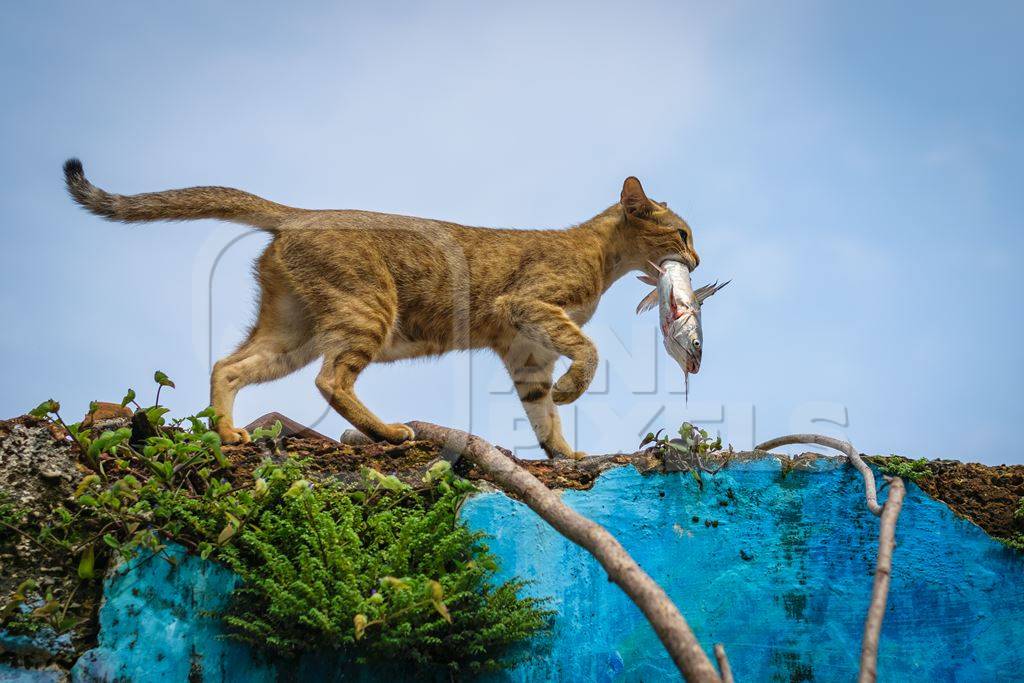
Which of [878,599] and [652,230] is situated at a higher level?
[652,230]

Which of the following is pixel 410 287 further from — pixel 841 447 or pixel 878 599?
pixel 878 599

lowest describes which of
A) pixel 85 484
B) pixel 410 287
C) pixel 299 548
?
pixel 299 548

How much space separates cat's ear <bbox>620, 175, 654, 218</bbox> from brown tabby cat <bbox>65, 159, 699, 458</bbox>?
0.01 m

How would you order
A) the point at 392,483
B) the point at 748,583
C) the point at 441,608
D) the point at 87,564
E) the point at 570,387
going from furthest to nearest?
the point at 570,387, the point at 748,583, the point at 392,483, the point at 87,564, the point at 441,608

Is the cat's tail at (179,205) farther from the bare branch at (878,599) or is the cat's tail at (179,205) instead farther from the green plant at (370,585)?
the bare branch at (878,599)

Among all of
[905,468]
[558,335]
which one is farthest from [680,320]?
[905,468]

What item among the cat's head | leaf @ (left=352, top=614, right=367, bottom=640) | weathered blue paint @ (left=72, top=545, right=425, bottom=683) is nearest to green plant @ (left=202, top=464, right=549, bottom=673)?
leaf @ (left=352, top=614, right=367, bottom=640)

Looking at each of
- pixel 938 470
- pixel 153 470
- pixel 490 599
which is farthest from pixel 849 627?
pixel 153 470

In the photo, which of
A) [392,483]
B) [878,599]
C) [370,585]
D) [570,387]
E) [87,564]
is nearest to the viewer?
[878,599]

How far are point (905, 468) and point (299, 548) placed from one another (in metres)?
3.53

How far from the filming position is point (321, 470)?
5133 mm

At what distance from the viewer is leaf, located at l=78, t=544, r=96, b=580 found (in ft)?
14.0

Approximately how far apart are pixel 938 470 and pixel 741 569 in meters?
1.53

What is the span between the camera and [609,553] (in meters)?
3.76
